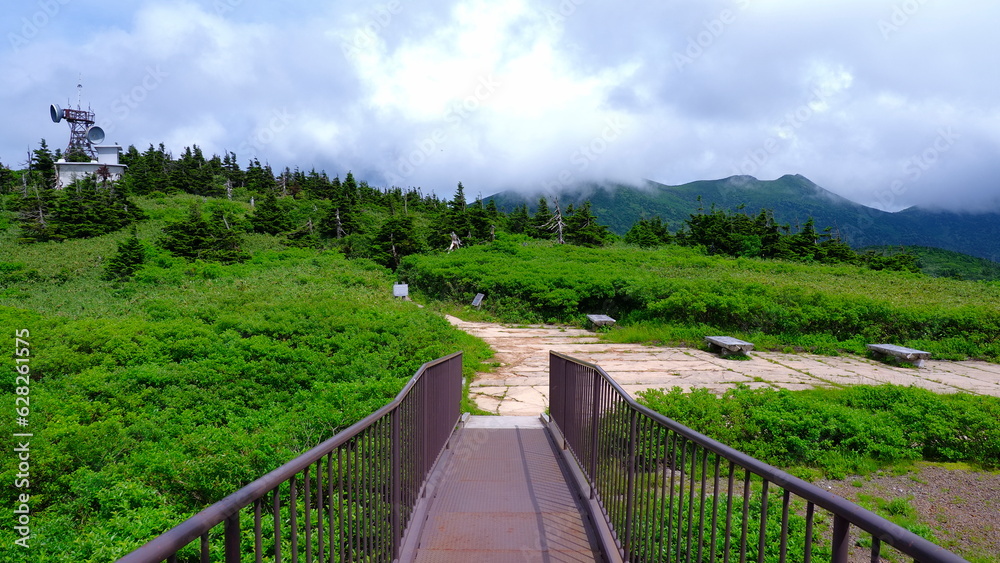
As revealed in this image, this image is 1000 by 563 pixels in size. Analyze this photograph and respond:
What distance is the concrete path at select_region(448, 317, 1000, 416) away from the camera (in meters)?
7.71

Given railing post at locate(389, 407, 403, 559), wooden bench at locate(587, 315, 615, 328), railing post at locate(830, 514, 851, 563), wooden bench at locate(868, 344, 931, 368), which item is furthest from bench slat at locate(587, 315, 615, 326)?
railing post at locate(830, 514, 851, 563)

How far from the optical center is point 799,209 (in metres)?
154

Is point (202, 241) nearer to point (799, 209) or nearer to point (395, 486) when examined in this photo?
point (395, 486)

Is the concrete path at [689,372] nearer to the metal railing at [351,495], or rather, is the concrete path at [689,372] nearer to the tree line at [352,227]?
the metal railing at [351,495]

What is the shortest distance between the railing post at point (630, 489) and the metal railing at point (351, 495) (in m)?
1.37

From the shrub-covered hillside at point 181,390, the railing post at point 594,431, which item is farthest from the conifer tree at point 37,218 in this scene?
the railing post at point 594,431

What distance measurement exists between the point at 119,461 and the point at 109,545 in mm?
2390

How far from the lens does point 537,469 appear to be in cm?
461

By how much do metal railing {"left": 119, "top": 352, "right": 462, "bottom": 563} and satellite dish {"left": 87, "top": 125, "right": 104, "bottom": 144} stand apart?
62240 millimetres

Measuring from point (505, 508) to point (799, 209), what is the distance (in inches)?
7139

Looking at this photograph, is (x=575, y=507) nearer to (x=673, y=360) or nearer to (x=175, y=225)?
(x=673, y=360)

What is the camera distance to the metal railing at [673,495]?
1.61 meters

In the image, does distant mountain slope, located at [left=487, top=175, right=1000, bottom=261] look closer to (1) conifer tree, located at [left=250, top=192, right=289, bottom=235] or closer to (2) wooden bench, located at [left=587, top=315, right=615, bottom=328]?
(1) conifer tree, located at [left=250, top=192, right=289, bottom=235]

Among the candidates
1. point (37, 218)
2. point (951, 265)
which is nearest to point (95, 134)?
point (37, 218)
